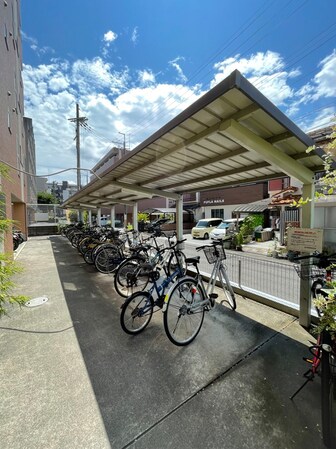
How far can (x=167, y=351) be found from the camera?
2332 mm

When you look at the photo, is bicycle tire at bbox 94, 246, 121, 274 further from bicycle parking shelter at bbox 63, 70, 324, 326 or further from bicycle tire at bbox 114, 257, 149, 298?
bicycle parking shelter at bbox 63, 70, 324, 326

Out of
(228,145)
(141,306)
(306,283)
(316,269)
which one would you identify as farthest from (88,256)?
(316,269)

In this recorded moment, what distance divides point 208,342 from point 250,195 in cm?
1968

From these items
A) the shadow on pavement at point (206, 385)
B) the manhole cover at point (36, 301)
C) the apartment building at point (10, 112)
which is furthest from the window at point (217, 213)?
the manhole cover at point (36, 301)

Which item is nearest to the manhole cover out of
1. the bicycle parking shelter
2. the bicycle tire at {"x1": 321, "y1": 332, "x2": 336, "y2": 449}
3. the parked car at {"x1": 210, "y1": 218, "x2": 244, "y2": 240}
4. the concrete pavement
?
the concrete pavement

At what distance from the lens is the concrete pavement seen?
1.45 m

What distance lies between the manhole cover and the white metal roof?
2551mm

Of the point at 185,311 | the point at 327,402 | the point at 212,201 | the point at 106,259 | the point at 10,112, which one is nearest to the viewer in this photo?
the point at 327,402

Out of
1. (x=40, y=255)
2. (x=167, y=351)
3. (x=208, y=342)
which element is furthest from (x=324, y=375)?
(x=40, y=255)

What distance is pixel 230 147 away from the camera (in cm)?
288

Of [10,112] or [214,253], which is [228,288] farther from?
[10,112]

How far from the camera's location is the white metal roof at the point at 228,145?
1.92m

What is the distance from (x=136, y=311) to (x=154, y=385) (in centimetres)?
89

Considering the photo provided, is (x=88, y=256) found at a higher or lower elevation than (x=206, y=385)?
higher
